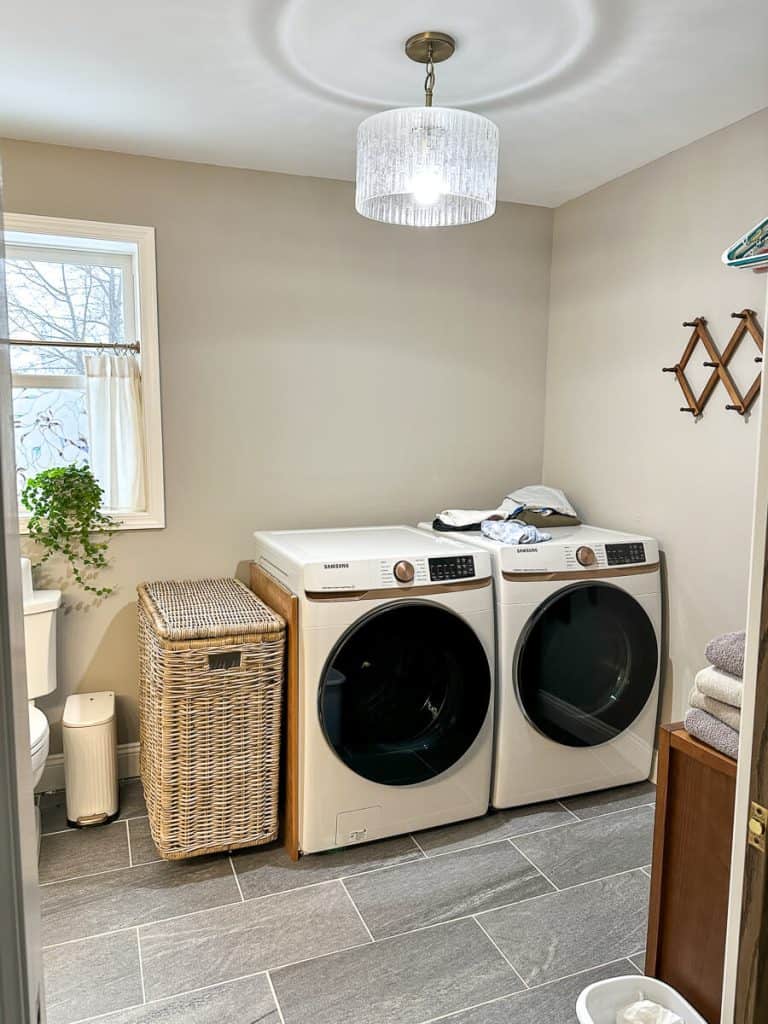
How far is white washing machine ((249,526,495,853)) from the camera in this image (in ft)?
7.45

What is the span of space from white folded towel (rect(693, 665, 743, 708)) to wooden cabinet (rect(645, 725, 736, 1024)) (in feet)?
0.35

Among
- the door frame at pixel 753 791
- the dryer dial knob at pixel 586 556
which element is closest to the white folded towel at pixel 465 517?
the dryer dial knob at pixel 586 556

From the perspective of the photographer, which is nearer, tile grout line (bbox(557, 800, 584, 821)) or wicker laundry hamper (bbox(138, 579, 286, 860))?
wicker laundry hamper (bbox(138, 579, 286, 860))

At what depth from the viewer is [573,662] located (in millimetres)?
2627

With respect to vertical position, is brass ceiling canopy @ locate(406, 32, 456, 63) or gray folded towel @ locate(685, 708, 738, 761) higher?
brass ceiling canopy @ locate(406, 32, 456, 63)

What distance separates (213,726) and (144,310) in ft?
4.94

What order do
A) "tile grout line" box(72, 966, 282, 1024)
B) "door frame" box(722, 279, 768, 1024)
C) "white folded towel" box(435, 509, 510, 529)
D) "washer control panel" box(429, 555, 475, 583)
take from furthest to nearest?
"white folded towel" box(435, 509, 510, 529), "washer control panel" box(429, 555, 475, 583), "tile grout line" box(72, 966, 282, 1024), "door frame" box(722, 279, 768, 1024)

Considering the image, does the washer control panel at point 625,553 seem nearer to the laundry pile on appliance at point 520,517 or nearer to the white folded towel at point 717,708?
the laundry pile on appliance at point 520,517

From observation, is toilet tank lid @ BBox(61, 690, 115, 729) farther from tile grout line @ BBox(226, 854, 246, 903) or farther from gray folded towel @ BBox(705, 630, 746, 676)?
gray folded towel @ BBox(705, 630, 746, 676)

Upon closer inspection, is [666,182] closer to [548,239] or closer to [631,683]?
[548,239]

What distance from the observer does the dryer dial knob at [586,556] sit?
259 cm

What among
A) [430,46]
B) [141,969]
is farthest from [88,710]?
[430,46]

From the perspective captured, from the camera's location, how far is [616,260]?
2.93 m

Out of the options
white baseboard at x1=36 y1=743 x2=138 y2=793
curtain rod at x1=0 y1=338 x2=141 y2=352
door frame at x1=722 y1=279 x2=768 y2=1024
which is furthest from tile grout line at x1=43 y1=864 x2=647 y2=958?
curtain rod at x1=0 y1=338 x2=141 y2=352
